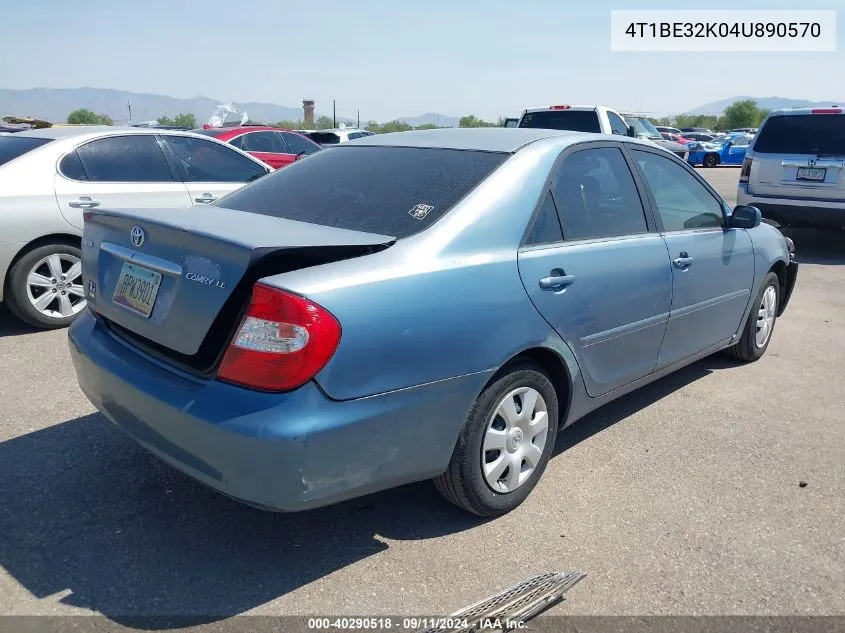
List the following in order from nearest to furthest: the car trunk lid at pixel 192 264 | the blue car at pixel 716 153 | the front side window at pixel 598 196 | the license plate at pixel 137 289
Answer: the car trunk lid at pixel 192 264
the license plate at pixel 137 289
the front side window at pixel 598 196
the blue car at pixel 716 153

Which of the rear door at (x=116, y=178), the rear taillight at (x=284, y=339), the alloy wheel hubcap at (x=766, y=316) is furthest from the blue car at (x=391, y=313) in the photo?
the rear door at (x=116, y=178)

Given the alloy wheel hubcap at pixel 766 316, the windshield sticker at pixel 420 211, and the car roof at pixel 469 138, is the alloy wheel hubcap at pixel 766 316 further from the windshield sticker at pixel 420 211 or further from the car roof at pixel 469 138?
the windshield sticker at pixel 420 211

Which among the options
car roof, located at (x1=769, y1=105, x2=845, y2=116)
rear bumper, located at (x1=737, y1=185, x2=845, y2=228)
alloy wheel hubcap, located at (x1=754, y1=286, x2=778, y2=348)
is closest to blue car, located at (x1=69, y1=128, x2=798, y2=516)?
alloy wheel hubcap, located at (x1=754, y1=286, x2=778, y2=348)

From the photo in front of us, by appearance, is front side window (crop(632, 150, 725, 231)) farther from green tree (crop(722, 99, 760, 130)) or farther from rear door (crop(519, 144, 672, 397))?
green tree (crop(722, 99, 760, 130))

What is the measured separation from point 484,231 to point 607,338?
0.94 metres

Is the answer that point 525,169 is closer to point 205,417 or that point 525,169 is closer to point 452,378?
point 452,378

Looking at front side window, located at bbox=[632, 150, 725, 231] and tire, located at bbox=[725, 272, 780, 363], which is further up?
front side window, located at bbox=[632, 150, 725, 231]

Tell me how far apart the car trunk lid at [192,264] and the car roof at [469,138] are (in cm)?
89

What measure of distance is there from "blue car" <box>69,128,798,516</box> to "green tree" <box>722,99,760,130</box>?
81722mm

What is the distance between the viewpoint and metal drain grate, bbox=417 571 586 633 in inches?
94.4

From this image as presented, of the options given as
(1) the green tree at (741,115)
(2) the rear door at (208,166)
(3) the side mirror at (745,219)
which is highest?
(1) the green tree at (741,115)

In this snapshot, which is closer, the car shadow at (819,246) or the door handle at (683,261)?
the door handle at (683,261)

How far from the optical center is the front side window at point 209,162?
21.5 feet

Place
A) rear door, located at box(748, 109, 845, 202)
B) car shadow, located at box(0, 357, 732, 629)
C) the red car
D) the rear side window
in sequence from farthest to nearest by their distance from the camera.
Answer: the red car, rear door, located at box(748, 109, 845, 202), the rear side window, car shadow, located at box(0, 357, 732, 629)
